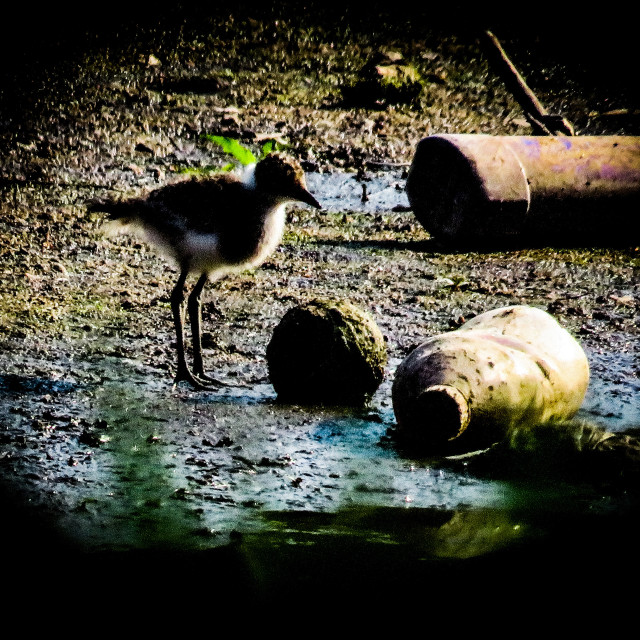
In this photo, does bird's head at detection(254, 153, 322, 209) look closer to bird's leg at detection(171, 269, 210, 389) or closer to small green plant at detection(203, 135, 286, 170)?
bird's leg at detection(171, 269, 210, 389)

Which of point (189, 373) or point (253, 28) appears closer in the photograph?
point (189, 373)

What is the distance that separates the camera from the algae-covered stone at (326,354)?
15.6 feet

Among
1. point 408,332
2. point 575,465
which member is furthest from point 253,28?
point 575,465

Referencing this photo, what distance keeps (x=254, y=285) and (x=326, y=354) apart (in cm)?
210

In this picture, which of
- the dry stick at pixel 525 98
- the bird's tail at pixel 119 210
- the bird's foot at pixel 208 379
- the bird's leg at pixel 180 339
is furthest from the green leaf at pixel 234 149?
the bird's foot at pixel 208 379

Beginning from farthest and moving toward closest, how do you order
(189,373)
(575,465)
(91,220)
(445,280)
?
(91,220), (445,280), (189,373), (575,465)

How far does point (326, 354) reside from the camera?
15.6 ft

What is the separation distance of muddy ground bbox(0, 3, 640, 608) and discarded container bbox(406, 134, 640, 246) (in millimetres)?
185

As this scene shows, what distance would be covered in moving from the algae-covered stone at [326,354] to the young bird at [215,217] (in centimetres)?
54

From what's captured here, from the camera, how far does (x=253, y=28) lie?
41.8 feet

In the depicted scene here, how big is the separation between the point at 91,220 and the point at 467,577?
5.26 m

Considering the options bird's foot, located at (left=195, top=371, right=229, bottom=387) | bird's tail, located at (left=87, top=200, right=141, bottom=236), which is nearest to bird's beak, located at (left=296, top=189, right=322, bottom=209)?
bird's tail, located at (left=87, top=200, right=141, bottom=236)

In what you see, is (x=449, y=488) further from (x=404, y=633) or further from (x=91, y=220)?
(x=91, y=220)

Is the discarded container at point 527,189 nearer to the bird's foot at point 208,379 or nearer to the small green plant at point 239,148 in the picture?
the small green plant at point 239,148
